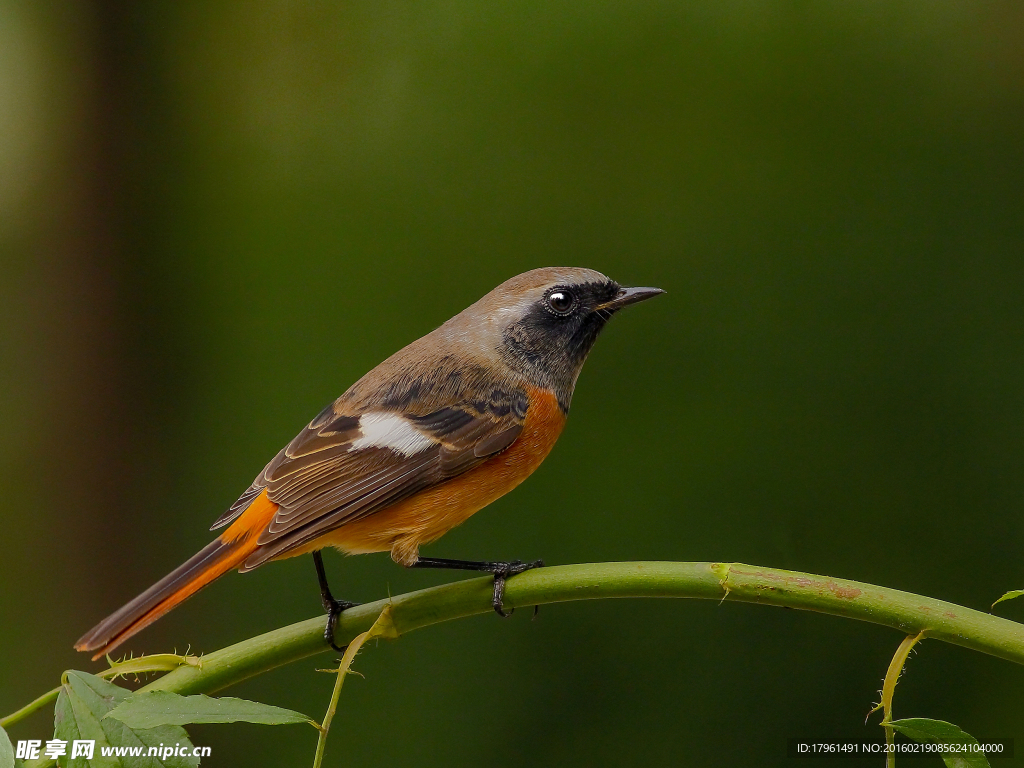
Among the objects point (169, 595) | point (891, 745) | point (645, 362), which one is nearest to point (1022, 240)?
point (645, 362)

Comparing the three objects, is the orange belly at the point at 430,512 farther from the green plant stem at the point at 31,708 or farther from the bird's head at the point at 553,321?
the green plant stem at the point at 31,708

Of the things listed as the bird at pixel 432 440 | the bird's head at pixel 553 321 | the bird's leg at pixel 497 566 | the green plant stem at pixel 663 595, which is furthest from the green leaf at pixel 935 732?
the bird's head at pixel 553 321

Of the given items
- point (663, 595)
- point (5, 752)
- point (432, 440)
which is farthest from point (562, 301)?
point (5, 752)

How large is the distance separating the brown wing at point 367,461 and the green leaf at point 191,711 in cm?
65

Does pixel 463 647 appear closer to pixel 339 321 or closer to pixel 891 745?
pixel 339 321

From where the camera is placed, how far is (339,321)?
382cm

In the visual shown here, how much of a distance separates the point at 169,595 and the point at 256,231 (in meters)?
3.08

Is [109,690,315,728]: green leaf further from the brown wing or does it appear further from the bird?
the brown wing

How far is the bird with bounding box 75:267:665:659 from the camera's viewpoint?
1629 mm

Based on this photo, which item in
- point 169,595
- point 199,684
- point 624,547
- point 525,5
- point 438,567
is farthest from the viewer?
point 525,5

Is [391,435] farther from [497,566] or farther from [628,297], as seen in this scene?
[628,297]

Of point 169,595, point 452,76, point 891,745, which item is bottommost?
point 891,745

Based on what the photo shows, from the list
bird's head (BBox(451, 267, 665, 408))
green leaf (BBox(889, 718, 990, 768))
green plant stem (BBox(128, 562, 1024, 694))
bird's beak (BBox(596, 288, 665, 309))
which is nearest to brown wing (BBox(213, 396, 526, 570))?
bird's head (BBox(451, 267, 665, 408))

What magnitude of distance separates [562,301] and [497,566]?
2.01 feet
